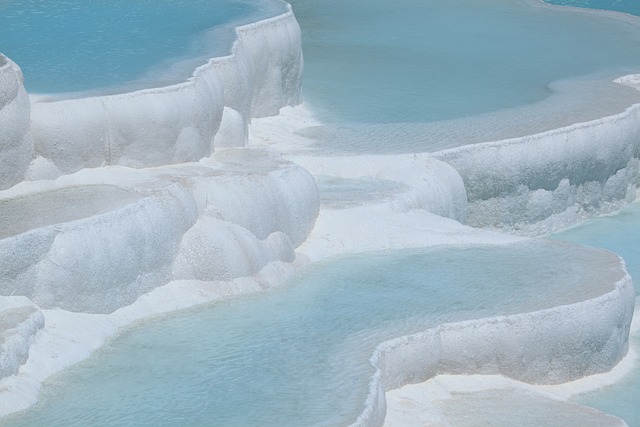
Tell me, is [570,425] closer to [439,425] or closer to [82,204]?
[439,425]

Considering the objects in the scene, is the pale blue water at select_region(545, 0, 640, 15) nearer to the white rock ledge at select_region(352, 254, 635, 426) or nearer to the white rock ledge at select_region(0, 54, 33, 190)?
the white rock ledge at select_region(352, 254, 635, 426)

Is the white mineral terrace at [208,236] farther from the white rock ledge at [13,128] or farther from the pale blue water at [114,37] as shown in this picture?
the pale blue water at [114,37]

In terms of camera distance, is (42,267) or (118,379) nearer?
(118,379)

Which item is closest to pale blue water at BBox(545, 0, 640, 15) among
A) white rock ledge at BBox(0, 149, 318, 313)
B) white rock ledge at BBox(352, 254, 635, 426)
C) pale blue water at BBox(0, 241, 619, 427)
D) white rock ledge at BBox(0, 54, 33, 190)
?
pale blue water at BBox(0, 241, 619, 427)

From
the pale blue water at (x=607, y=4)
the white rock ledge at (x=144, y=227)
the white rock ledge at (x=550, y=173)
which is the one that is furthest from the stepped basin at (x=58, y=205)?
the pale blue water at (x=607, y=4)

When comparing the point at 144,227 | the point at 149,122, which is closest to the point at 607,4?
the point at 149,122

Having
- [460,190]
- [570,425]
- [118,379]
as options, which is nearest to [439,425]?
[570,425]

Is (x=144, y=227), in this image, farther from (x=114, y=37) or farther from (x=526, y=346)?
(x=114, y=37)
